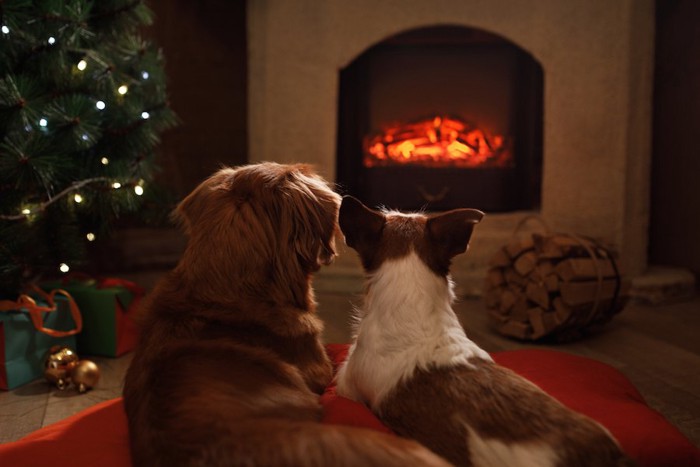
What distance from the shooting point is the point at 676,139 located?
14.3ft

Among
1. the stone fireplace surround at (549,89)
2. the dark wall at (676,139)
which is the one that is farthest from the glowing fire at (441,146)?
the dark wall at (676,139)

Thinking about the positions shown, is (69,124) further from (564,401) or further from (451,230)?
(564,401)

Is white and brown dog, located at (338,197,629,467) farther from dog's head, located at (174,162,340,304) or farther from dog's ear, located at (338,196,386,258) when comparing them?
dog's head, located at (174,162,340,304)

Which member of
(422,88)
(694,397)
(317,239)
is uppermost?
(422,88)

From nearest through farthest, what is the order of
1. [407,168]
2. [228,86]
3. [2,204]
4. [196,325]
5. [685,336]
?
1. [196,325]
2. [2,204]
3. [685,336]
4. [407,168]
5. [228,86]

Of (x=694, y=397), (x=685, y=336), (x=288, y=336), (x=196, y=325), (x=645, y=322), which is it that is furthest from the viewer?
A: (x=645, y=322)

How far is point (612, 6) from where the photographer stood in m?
3.76

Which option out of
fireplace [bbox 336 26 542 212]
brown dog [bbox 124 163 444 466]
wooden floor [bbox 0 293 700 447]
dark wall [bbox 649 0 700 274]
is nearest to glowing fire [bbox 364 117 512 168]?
fireplace [bbox 336 26 542 212]

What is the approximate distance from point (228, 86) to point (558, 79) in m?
2.64

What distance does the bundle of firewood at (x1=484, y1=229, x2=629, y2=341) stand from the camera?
2.96m

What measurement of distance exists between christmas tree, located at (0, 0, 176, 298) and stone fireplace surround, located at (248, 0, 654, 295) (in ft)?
3.48

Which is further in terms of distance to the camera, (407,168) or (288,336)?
(407,168)

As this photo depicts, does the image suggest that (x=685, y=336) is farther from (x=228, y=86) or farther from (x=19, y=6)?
(x=228, y=86)

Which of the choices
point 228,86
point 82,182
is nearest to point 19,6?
point 82,182
